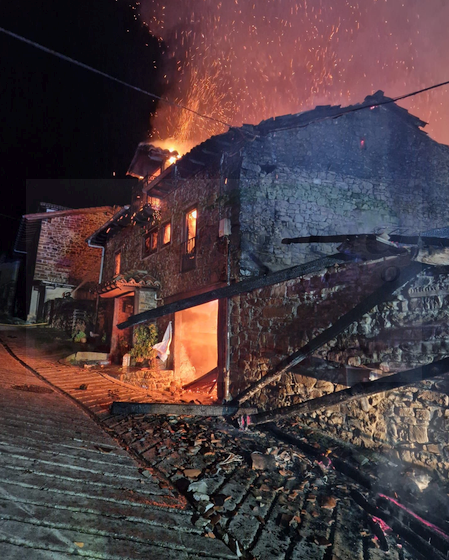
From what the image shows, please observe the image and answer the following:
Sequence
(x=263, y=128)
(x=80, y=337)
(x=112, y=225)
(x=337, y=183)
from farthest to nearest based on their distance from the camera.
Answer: (x=112, y=225) < (x=80, y=337) < (x=337, y=183) < (x=263, y=128)

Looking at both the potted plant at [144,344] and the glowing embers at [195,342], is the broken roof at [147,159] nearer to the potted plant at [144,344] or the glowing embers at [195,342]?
the glowing embers at [195,342]

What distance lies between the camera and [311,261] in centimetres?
528

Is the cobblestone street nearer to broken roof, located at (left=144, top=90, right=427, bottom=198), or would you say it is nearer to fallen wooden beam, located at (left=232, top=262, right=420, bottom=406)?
fallen wooden beam, located at (left=232, top=262, right=420, bottom=406)

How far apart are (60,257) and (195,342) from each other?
652 inches

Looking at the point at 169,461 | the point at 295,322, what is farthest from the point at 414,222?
the point at 169,461

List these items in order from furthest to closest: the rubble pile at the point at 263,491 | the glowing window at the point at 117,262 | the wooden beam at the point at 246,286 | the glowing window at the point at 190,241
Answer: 1. the glowing window at the point at 117,262
2. the glowing window at the point at 190,241
3. the wooden beam at the point at 246,286
4. the rubble pile at the point at 263,491

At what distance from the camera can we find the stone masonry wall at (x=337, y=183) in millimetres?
9617

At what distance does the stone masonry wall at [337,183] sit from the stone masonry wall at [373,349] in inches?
111

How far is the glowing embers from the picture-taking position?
1210 centimetres

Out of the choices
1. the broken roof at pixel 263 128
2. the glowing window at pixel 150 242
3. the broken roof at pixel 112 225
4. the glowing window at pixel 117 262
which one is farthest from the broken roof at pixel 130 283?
the broken roof at pixel 263 128

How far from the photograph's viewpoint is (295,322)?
672cm

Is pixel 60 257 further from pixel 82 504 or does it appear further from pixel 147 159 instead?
pixel 82 504

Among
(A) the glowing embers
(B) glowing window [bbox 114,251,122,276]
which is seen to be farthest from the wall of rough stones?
(B) glowing window [bbox 114,251,122,276]

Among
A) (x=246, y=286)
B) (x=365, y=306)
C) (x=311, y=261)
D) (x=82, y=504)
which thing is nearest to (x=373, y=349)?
(x=365, y=306)
